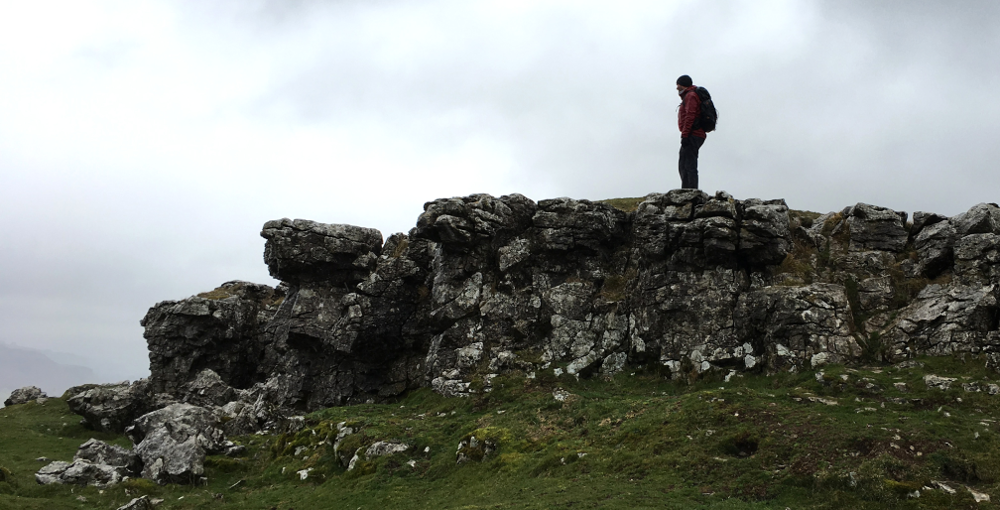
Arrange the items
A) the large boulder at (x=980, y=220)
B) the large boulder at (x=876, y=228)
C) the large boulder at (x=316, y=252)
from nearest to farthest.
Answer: the large boulder at (x=980, y=220), the large boulder at (x=876, y=228), the large boulder at (x=316, y=252)

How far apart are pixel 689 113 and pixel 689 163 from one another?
15.6 ft

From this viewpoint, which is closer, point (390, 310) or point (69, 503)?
point (69, 503)

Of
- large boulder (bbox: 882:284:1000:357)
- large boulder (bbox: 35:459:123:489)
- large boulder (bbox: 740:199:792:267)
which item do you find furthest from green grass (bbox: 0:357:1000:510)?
large boulder (bbox: 740:199:792:267)

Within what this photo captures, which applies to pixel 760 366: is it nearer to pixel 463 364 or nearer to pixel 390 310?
pixel 463 364

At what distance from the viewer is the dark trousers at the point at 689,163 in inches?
2231

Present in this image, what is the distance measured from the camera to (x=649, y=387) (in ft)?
155

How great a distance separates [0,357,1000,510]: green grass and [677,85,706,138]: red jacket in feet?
77.8

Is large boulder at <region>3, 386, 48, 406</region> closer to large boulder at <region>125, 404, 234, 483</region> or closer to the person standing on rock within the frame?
large boulder at <region>125, 404, 234, 483</region>

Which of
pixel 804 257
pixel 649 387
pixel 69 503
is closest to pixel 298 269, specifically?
pixel 69 503

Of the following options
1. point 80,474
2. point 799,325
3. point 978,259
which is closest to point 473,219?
point 799,325

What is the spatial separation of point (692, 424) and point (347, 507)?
67.3ft

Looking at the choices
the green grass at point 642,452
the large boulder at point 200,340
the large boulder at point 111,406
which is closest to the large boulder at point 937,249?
the green grass at point 642,452

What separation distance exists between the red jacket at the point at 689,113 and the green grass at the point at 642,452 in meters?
23.7

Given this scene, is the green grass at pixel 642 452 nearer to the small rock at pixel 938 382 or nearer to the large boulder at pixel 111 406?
the small rock at pixel 938 382
